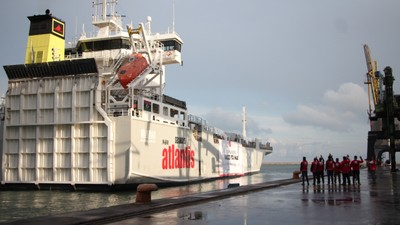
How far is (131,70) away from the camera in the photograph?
29984 millimetres

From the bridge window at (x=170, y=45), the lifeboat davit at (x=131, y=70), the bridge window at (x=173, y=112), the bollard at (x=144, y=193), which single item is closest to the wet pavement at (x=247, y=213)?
the bollard at (x=144, y=193)

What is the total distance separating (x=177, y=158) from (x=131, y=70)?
373 inches

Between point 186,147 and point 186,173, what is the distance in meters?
2.36

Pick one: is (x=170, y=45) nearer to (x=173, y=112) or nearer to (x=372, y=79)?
(x=173, y=112)

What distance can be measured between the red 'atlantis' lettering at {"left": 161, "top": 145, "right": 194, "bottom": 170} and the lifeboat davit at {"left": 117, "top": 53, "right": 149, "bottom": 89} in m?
6.51

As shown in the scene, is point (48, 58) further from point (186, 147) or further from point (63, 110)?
point (186, 147)

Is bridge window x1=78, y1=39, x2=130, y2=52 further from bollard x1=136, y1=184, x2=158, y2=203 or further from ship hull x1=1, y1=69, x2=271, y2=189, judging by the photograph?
bollard x1=136, y1=184, x2=158, y2=203

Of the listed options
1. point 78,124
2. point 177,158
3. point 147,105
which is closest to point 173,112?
point 177,158

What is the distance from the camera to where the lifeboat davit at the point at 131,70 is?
29.8 m

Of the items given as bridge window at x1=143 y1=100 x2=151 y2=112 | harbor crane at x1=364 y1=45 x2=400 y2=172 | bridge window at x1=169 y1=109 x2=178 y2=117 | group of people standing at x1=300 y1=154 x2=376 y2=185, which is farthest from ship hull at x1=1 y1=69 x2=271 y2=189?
harbor crane at x1=364 y1=45 x2=400 y2=172

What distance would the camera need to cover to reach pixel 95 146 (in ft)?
91.9

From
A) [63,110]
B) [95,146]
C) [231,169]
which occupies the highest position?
[63,110]

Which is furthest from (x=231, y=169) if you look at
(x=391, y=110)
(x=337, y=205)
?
(x=337, y=205)

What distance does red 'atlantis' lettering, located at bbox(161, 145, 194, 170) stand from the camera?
32.9 m
